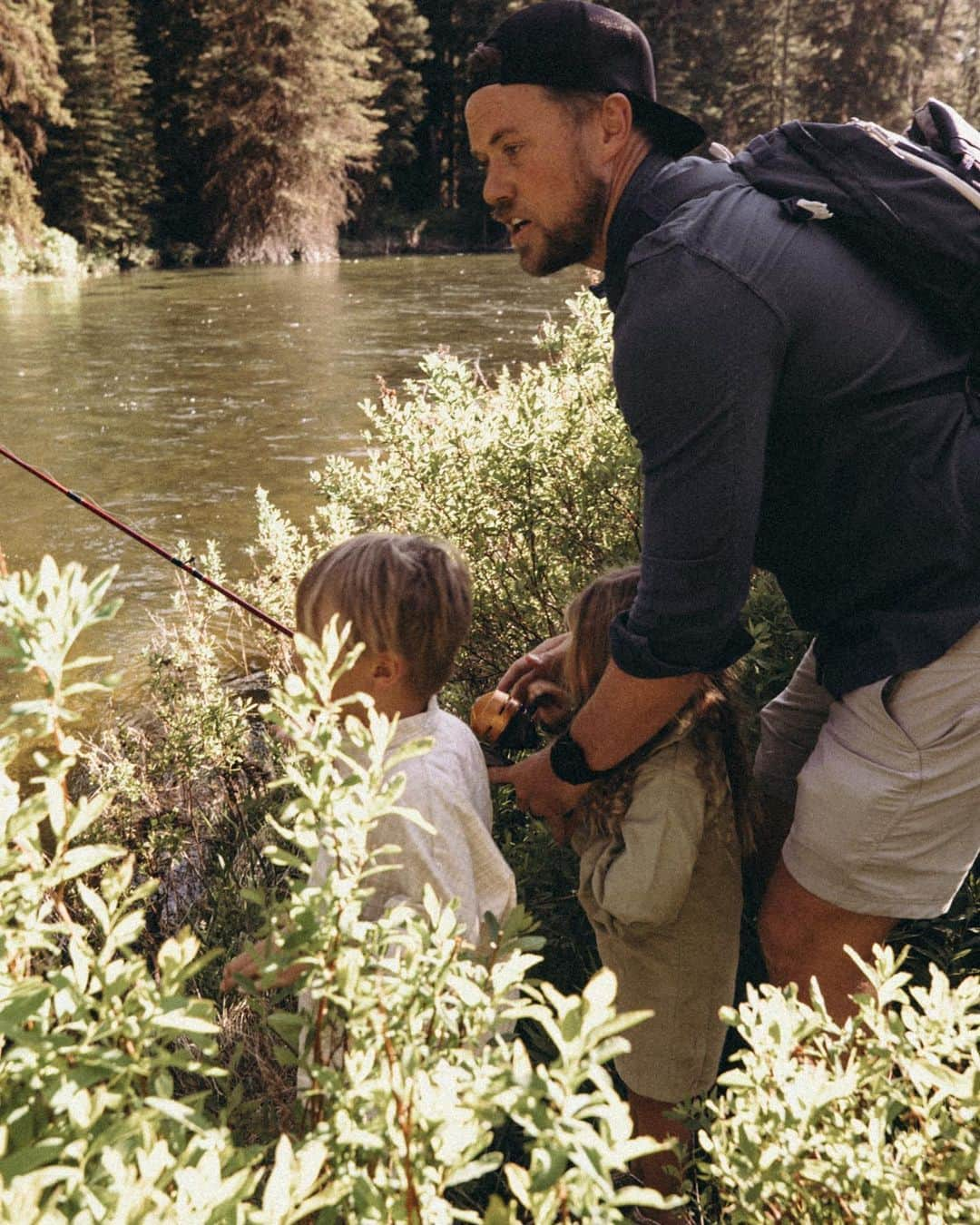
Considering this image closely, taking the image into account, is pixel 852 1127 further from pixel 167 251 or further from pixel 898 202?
pixel 167 251

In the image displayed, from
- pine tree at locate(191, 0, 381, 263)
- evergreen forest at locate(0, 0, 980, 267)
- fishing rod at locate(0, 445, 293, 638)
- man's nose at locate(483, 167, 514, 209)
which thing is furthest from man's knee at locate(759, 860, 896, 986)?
pine tree at locate(191, 0, 381, 263)

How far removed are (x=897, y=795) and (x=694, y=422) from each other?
745 mm

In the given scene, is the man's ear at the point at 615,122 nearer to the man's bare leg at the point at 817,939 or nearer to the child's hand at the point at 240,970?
the man's bare leg at the point at 817,939

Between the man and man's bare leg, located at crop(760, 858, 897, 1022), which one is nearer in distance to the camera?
the man

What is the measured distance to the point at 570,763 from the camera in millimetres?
1945

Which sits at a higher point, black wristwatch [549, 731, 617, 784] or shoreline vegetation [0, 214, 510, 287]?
black wristwatch [549, 731, 617, 784]

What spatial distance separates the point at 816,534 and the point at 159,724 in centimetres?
395

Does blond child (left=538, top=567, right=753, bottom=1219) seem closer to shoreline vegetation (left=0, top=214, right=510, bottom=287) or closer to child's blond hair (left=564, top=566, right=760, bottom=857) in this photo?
child's blond hair (left=564, top=566, right=760, bottom=857)

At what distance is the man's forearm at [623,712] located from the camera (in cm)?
179

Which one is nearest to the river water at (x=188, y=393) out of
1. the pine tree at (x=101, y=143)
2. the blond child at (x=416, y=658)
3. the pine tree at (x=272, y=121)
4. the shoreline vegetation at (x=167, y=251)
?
the shoreline vegetation at (x=167, y=251)

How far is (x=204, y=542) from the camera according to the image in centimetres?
750

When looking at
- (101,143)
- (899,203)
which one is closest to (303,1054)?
(899,203)

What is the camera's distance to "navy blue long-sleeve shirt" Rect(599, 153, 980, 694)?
152cm

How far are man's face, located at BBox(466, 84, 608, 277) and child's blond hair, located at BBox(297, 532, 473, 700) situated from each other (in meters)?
0.61
